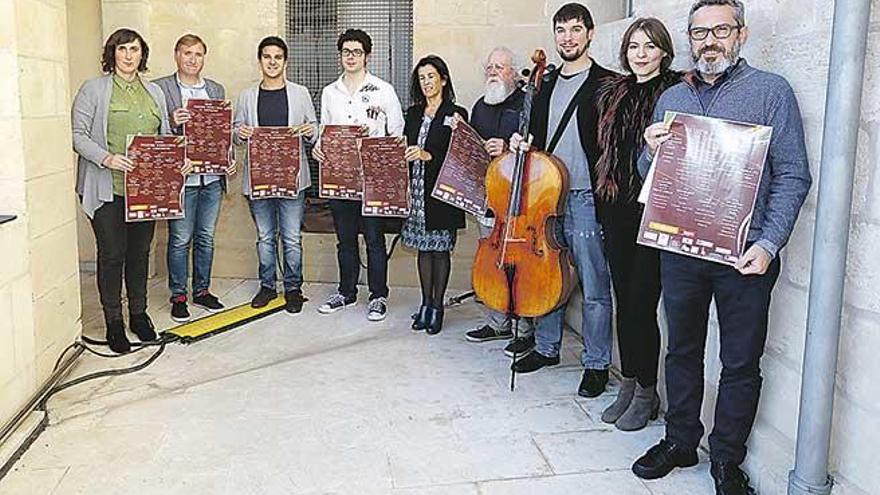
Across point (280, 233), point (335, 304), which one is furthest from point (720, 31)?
point (280, 233)

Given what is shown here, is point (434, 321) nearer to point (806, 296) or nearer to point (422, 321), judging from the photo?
point (422, 321)

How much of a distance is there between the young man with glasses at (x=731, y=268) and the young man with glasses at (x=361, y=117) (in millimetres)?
2183

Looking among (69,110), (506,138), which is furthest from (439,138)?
(69,110)

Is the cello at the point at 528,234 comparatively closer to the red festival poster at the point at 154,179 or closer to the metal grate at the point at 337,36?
the red festival poster at the point at 154,179

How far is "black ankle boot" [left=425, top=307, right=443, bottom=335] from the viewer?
4.47 m

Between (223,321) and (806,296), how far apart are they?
3.14 metres

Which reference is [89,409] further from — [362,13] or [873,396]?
[362,13]

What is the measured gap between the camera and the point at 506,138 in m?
3.99

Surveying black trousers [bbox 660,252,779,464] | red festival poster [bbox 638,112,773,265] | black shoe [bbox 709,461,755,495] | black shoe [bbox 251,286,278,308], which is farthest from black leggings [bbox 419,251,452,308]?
black shoe [bbox 709,461,755,495]

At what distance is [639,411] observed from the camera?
10.4 ft

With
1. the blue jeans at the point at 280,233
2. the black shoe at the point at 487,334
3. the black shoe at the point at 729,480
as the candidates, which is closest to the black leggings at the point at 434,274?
the black shoe at the point at 487,334

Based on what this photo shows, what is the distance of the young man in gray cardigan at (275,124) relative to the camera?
184 inches

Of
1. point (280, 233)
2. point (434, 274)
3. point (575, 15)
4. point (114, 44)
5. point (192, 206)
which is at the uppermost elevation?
point (575, 15)

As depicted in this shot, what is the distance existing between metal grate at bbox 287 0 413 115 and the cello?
2135mm
